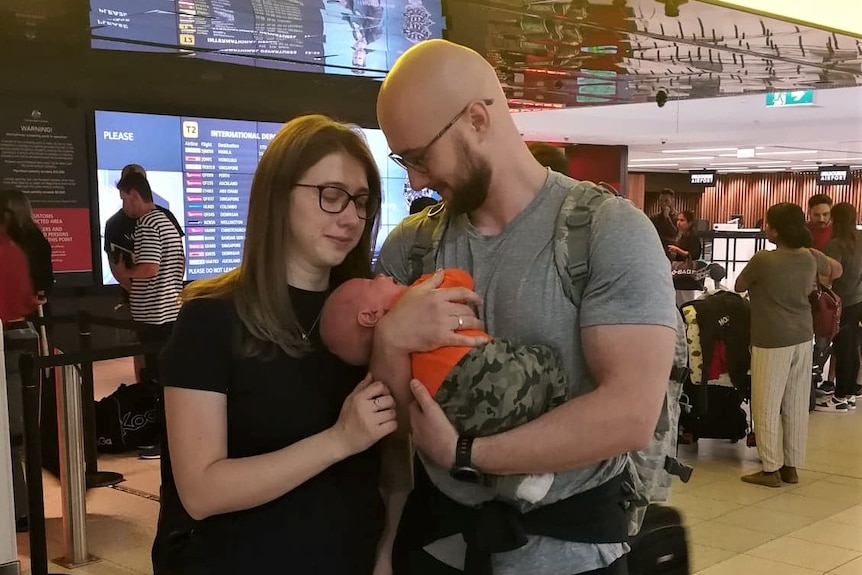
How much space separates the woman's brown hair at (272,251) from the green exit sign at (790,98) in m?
10.8

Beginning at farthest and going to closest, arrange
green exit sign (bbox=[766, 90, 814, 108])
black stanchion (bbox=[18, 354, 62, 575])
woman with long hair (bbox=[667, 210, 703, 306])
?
green exit sign (bbox=[766, 90, 814, 108])
woman with long hair (bbox=[667, 210, 703, 306])
black stanchion (bbox=[18, 354, 62, 575])

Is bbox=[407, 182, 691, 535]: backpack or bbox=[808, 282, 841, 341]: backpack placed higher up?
bbox=[407, 182, 691, 535]: backpack

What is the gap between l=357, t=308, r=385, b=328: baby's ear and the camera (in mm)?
1330

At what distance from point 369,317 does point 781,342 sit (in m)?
4.36

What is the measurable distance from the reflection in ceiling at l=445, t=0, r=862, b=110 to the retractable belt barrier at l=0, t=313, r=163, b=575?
2.65m

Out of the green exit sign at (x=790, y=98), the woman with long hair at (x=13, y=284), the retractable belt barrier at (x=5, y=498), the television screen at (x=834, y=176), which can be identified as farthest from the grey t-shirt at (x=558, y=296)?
the television screen at (x=834, y=176)

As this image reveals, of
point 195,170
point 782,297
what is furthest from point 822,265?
point 195,170

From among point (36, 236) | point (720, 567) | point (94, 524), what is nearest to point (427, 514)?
point (720, 567)

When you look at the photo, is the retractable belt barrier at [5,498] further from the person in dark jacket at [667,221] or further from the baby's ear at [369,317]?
the person in dark jacket at [667,221]

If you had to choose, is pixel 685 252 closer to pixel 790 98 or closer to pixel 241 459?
pixel 790 98

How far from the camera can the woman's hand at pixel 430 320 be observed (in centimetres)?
125

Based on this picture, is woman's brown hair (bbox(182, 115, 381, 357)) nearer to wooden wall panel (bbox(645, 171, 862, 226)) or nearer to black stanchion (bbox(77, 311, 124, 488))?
black stanchion (bbox(77, 311, 124, 488))

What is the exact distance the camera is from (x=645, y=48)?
6961mm

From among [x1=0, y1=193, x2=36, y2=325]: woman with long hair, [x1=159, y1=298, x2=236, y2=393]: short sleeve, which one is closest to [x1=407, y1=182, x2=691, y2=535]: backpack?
[x1=159, y1=298, x2=236, y2=393]: short sleeve
